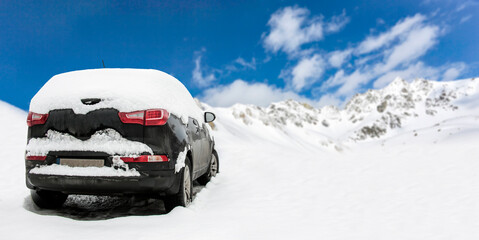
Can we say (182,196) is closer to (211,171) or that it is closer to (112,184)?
(112,184)

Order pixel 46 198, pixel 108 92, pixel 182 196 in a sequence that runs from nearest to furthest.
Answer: pixel 108 92
pixel 182 196
pixel 46 198

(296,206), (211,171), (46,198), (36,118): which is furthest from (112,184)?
(211,171)

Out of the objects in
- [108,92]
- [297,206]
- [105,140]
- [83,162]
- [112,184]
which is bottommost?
[297,206]

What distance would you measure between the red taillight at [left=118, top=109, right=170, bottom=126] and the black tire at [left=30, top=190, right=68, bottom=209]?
153 centimetres

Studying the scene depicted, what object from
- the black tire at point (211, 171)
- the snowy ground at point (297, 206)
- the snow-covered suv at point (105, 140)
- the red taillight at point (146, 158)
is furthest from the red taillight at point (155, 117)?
the black tire at point (211, 171)

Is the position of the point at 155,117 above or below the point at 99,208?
above

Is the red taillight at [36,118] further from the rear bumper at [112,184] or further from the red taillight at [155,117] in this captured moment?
the red taillight at [155,117]

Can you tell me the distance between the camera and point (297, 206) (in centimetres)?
460

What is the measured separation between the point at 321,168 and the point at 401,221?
3.37 m

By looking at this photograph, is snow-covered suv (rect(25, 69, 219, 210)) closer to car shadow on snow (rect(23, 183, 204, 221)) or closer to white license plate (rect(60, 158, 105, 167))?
white license plate (rect(60, 158, 105, 167))

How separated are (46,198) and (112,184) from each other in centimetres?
135

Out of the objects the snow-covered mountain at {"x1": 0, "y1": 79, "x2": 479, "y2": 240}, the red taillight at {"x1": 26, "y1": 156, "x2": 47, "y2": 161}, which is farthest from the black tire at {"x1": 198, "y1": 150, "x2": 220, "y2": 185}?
the red taillight at {"x1": 26, "y1": 156, "x2": 47, "y2": 161}

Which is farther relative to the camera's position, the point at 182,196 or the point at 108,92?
the point at 182,196

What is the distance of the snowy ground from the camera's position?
334 cm
